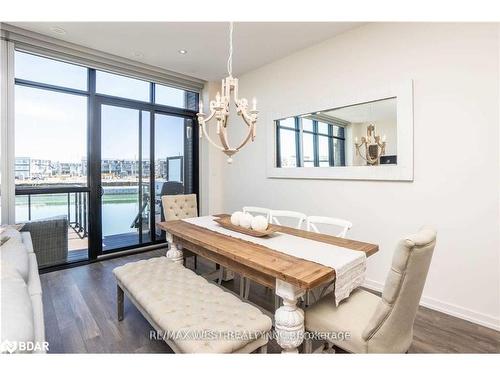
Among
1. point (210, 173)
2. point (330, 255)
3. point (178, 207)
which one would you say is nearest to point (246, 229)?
point (330, 255)

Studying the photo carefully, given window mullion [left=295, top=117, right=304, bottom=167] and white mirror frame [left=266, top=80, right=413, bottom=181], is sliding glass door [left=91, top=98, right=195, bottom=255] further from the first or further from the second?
white mirror frame [left=266, top=80, right=413, bottom=181]

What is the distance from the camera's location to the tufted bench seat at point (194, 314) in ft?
4.34

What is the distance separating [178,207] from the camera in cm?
338

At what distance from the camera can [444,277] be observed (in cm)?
244

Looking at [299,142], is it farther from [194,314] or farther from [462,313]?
[194,314]

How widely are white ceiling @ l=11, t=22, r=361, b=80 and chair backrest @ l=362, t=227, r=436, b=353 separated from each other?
269 cm

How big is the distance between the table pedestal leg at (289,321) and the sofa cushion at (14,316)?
1158 millimetres

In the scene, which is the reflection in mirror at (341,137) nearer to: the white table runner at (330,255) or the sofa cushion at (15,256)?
the white table runner at (330,255)

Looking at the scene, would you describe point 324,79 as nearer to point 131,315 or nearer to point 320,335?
point 320,335

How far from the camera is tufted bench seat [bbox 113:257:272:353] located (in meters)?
1.32

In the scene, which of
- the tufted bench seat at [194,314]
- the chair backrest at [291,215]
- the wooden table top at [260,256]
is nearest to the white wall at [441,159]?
the chair backrest at [291,215]

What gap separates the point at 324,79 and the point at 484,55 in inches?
60.1
